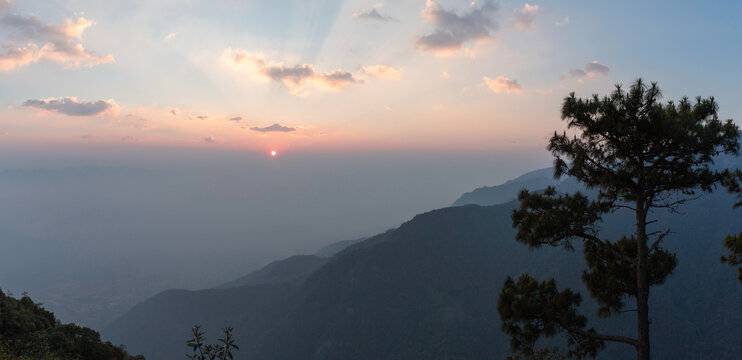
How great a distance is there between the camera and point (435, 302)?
151 m

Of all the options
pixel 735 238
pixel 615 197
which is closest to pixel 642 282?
pixel 615 197

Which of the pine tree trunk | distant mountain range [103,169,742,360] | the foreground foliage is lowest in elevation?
distant mountain range [103,169,742,360]

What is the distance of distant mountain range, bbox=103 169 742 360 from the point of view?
12000 cm

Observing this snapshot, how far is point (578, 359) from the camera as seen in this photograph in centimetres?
1217

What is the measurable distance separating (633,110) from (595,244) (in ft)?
16.7

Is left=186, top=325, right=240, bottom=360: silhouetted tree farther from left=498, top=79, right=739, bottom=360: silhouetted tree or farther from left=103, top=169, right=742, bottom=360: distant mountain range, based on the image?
left=103, top=169, right=742, bottom=360: distant mountain range

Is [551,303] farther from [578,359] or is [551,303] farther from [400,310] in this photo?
[400,310]

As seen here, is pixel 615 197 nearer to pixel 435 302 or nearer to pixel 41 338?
pixel 41 338

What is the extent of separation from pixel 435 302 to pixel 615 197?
14957 cm

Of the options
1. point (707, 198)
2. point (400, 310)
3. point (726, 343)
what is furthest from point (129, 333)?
point (707, 198)

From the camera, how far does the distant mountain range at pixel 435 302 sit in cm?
12000

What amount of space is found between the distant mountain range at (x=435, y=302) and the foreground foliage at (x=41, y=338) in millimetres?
110265

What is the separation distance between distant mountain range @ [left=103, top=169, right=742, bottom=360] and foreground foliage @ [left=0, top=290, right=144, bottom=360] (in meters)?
110

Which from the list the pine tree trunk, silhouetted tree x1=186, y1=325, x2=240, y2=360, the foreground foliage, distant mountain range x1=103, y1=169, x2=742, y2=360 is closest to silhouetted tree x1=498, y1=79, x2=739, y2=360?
the pine tree trunk
